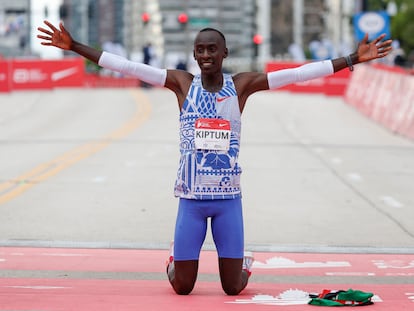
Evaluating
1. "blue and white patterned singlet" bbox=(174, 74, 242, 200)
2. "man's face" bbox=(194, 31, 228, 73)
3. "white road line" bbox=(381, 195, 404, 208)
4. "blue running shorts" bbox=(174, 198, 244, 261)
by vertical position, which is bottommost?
"white road line" bbox=(381, 195, 404, 208)

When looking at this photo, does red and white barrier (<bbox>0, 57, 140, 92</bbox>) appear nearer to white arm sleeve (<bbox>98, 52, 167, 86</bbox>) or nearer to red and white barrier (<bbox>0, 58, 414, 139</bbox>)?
red and white barrier (<bbox>0, 58, 414, 139</bbox>)

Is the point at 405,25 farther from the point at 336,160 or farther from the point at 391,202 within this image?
the point at 391,202

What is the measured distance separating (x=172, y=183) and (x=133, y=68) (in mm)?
8543

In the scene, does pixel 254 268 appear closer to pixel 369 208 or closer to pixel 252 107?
pixel 369 208

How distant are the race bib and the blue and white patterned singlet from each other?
0.13ft

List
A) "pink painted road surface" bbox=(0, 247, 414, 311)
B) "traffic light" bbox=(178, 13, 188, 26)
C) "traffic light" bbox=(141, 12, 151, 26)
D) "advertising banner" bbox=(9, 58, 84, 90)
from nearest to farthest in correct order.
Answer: "pink painted road surface" bbox=(0, 247, 414, 311) < "advertising banner" bbox=(9, 58, 84, 90) < "traffic light" bbox=(178, 13, 188, 26) < "traffic light" bbox=(141, 12, 151, 26)

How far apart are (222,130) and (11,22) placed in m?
133

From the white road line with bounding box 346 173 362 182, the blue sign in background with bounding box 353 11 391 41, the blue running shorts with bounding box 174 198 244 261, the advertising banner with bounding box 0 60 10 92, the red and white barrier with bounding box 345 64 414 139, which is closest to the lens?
the blue running shorts with bounding box 174 198 244 261

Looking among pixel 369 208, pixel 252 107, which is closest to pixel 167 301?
pixel 369 208

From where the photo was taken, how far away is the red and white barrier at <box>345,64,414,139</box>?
1070 inches

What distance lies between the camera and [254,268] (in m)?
9.43

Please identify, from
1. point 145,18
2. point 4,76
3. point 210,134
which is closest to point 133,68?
point 210,134

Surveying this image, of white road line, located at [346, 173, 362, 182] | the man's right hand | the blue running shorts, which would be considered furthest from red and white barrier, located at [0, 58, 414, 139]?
the man's right hand

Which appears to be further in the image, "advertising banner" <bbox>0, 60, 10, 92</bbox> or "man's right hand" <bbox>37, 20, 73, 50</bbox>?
"advertising banner" <bbox>0, 60, 10, 92</bbox>
